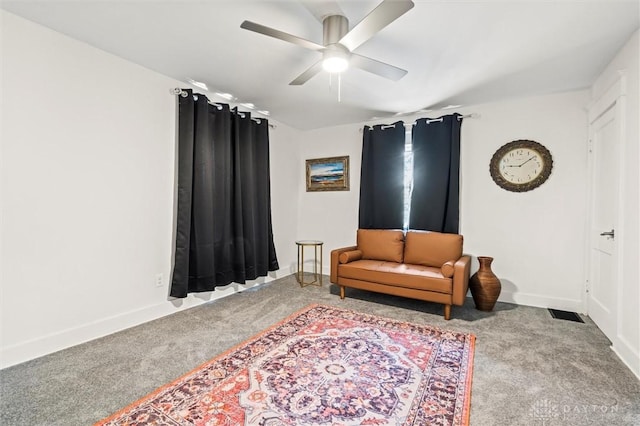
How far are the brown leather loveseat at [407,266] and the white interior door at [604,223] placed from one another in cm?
115

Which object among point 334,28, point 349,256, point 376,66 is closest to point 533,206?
point 349,256

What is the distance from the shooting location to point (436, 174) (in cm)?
387

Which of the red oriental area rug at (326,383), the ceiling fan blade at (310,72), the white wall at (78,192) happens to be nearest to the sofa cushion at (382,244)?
→ the red oriental area rug at (326,383)

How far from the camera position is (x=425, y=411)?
1.64 m

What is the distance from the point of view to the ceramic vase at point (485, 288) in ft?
10.4

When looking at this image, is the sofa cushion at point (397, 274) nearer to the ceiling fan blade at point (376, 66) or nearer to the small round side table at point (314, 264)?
the small round side table at point (314, 264)

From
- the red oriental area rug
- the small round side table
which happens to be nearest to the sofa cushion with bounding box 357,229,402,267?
the small round side table

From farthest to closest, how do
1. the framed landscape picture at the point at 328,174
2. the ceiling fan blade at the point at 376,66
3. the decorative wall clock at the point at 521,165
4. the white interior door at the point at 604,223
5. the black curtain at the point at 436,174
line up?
the framed landscape picture at the point at 328,174, the black curtain at the point at 436,174, the decorative wall clock at the point at 521,165, the white interior door at the point at 604,223, the ceiling fan blade at the point at 376,66

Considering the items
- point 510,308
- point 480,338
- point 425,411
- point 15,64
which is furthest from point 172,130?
point 510,308

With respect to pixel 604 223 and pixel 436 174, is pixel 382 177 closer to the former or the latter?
pixel 436 174

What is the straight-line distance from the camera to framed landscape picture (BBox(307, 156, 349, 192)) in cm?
470

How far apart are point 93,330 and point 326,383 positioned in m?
2.08

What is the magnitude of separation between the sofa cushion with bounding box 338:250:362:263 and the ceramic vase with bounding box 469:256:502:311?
1.39m

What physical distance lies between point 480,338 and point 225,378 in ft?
7.02
